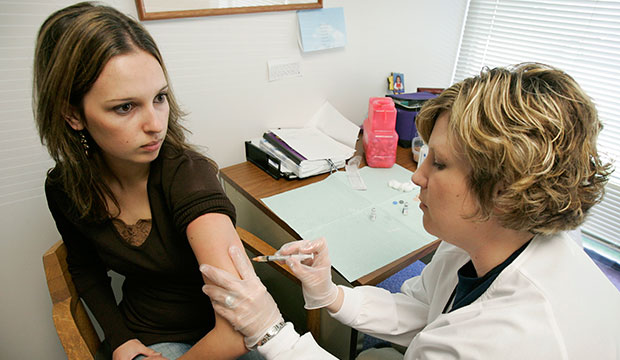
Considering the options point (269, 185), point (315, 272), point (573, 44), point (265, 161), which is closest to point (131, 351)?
point (315, 272)

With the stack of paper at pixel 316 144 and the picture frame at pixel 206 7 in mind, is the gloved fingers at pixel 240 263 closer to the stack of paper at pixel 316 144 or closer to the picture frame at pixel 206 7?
the stack of paper at pixel 316 144

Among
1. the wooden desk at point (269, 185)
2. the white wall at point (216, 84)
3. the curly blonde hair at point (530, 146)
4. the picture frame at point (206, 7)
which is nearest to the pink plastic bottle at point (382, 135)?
the wooden desk at point (269, 185)

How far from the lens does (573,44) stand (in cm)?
195

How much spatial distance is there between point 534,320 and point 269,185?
3.43ft

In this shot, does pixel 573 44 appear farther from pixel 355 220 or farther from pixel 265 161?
pixel 265 161

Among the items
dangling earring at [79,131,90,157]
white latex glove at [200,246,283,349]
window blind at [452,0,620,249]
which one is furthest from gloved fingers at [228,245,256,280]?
window blind at [452,0,620,249]

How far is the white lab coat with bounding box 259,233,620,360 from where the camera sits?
660mm

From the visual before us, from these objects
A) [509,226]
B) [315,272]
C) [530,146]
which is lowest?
[315,272]

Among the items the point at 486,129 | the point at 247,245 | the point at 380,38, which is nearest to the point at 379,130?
the point at 380,38

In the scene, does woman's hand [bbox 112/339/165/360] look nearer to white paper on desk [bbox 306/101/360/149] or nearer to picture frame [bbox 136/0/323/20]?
picture frame [bbox 136/0/323/20]

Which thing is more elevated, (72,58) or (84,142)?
(72,58)

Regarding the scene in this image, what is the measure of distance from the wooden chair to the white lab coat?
34 centimetres

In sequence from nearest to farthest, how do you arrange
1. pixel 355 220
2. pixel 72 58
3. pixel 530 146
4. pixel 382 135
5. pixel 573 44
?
pixel 530 146 → pixel 72 58 → pixel 355 220 → pixel 382 135 → pixel 573 44

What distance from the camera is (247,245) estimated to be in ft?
3.80
